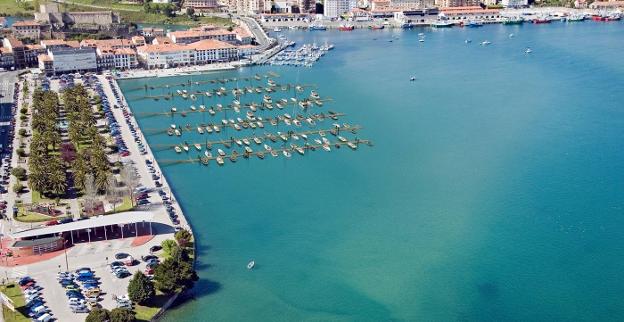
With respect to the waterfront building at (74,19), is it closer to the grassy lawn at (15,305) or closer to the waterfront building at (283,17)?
the waterfront building at (283,17)

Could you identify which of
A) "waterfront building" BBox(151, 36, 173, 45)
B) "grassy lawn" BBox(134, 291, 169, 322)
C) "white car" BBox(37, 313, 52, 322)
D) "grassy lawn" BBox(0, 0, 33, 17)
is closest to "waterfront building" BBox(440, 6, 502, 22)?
"waterfront building" BBox(151, 36, 173, 45)

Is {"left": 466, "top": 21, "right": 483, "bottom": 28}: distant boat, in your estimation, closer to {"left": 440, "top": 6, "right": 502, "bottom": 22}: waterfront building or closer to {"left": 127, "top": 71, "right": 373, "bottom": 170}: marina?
{"left": 440, "top": 6, "right": 502, "bottom": 22}: waterfront building

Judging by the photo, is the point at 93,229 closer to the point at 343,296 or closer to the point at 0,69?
the point at 343,296

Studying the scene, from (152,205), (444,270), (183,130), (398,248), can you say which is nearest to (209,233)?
(152,205)

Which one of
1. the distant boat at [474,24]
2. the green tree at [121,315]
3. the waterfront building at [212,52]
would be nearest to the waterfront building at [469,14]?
the distant boat at [474,24]

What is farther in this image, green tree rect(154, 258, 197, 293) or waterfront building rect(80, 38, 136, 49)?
waterfront building rect(80, 38, 136, 49)

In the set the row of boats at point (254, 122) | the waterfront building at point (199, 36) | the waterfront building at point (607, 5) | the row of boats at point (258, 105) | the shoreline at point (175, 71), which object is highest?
the waterfront building at point (607, 5)
